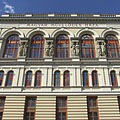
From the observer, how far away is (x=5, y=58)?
Result: 26.0 m

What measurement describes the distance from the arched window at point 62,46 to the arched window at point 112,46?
22.9 feet

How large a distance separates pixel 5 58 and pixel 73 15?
14354mm

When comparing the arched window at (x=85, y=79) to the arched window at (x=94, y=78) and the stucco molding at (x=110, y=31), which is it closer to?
the arched window at (x=94, y=78)

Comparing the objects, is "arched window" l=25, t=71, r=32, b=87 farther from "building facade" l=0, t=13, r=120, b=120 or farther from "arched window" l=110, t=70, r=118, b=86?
"arched window" l=110, t=70, r=118, b=86

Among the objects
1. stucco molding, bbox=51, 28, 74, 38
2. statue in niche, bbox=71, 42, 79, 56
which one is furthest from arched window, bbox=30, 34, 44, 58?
statue in niche, bbox=71, 42, 79, 56

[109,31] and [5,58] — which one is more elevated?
[109,31]

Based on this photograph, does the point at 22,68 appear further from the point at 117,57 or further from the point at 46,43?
the point at 117,57

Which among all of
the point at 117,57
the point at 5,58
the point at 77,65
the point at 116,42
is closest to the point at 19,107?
the point at 5,58

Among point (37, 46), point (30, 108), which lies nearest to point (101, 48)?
point (37, 46)

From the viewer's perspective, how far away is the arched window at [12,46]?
27031 millimetres

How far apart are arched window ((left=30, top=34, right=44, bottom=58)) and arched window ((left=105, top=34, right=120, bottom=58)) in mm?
11249

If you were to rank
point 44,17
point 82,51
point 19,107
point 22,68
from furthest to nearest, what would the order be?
point 44,17, point 82,51, point 22,68, point 19,107

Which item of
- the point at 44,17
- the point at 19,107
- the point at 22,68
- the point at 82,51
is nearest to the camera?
the point at 19,107

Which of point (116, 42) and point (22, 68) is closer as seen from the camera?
point (22, 68)
